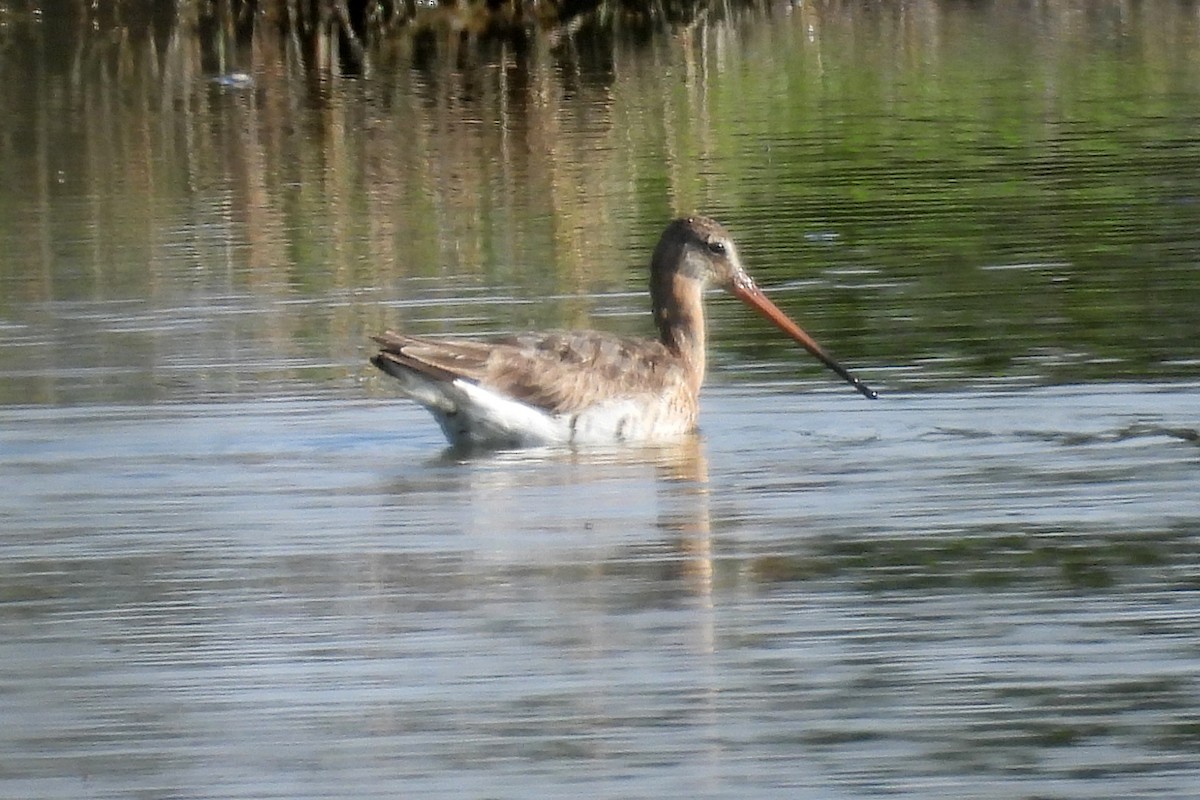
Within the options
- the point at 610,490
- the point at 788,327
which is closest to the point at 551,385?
the point at 610,490

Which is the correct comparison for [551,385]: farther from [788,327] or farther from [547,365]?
[788,327]

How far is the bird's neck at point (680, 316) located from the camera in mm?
11789

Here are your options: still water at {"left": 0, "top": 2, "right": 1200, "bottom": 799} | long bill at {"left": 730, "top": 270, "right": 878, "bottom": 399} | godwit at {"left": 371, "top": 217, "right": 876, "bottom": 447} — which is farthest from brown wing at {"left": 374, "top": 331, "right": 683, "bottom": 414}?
long bill at {"left": 730, "top": 270, "right": 878, "bottom": 399}

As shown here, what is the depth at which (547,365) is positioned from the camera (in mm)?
10992

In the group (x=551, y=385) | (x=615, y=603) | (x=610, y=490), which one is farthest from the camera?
(x=551, y=385)

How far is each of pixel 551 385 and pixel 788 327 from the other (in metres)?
1.43

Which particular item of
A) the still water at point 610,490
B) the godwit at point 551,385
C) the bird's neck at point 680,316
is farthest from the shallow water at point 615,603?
the bird's neck at point 680,316

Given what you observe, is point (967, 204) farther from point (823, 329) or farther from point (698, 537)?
point (698, 537)

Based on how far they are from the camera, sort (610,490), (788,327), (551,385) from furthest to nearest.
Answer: (788,327), (551,385), (610,490)

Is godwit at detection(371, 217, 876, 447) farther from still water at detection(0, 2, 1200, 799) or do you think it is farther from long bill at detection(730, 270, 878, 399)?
still water at detection(0, 2, 1200, 799)

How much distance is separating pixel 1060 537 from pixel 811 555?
771 mm

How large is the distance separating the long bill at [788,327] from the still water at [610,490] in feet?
0.42

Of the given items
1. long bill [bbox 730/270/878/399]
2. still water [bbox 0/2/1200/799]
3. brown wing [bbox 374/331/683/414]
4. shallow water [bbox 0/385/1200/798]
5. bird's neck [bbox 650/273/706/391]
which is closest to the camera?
shallow water [bbox 0/385/1200/798]

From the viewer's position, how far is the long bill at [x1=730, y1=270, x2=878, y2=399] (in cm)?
1148
